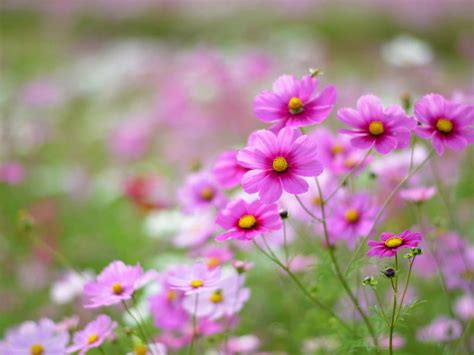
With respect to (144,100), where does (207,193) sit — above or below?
above

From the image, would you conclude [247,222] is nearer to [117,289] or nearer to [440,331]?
[117,289]

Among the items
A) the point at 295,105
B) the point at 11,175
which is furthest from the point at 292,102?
the point at 11,175

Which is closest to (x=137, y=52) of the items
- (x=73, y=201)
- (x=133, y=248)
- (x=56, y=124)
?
(x=56, y=124)

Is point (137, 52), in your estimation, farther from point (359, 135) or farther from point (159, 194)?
point (359, 135)

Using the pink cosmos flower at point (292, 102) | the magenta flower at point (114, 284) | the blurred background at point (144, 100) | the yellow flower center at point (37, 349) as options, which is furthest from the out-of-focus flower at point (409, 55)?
the yellow flower center at point (37, 349)

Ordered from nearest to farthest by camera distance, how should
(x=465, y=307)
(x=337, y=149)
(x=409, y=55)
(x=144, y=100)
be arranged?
1. (x=337, y=149)
2. (x=465, y=307)
3. (x=409, y=55)
4. (x=144, y=100)

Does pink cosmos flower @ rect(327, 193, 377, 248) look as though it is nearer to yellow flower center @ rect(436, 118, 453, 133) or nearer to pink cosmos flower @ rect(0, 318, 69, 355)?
yellow flower center @ rect(436, 118, 453, 133)

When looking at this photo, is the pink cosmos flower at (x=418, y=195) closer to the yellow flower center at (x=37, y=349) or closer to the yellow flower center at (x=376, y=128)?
the yellow flower center at (x=376, y=128)
